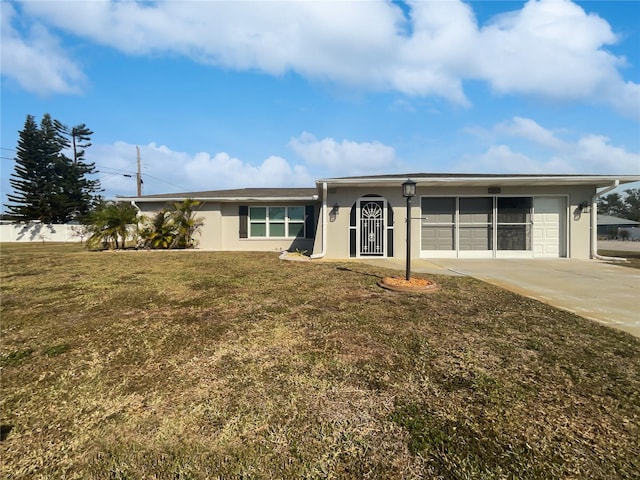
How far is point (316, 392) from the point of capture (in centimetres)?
238

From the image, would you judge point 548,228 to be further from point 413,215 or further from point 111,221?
point 111,221

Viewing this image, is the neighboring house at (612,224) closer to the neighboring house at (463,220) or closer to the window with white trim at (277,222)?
the neighboring house at (463,220)

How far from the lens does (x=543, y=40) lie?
10.0m

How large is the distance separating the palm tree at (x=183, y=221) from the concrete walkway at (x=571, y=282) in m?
8.84

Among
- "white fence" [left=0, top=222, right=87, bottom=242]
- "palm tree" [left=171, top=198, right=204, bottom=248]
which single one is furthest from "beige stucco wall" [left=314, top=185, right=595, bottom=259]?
"white fence" [left=0, top=222, right=87, bottom=242]

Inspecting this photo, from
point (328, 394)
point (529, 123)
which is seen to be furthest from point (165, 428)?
point (529, 123)

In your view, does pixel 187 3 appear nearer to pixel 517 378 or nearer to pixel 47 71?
pixel 517 378

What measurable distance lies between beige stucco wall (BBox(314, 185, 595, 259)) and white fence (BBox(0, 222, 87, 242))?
26724mm

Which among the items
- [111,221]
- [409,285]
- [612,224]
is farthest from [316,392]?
[612,224]

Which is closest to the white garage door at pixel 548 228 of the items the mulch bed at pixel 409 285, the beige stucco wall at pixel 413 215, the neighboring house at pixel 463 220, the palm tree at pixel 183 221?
the neighboring house at pixel 463 220

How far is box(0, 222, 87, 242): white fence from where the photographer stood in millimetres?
26219

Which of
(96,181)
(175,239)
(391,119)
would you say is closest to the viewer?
(175,239)

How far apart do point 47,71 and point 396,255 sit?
63.7 ft

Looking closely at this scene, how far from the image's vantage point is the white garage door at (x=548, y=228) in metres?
10.3
